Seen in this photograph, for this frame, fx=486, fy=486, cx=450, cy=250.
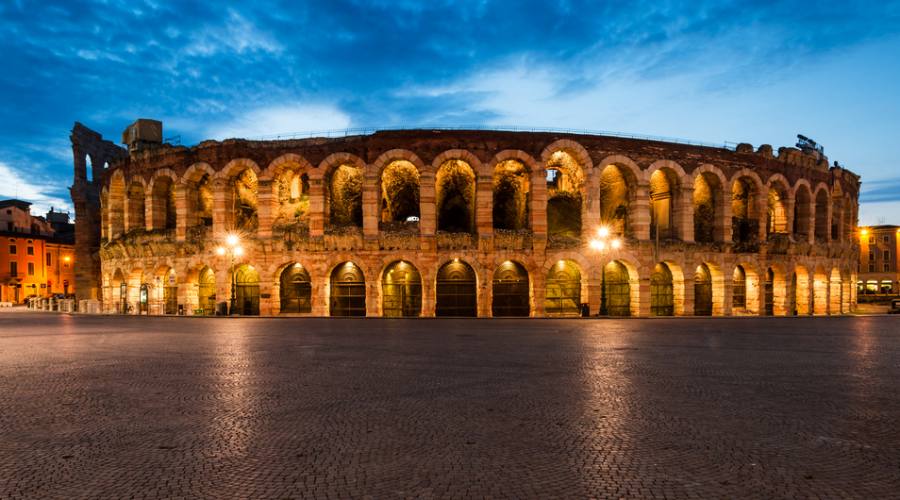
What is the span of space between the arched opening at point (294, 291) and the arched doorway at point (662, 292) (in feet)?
72.5

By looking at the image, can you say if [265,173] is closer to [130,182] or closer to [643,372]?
[130,182]

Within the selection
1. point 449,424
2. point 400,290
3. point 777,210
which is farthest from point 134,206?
point 777,210

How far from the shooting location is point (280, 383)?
9.26 meters

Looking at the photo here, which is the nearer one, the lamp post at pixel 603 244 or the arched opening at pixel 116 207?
the lamp post at pixel 603 244

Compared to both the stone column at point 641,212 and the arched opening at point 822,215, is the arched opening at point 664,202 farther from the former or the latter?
the arched opening at point 822,215

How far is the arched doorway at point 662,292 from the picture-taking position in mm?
31406

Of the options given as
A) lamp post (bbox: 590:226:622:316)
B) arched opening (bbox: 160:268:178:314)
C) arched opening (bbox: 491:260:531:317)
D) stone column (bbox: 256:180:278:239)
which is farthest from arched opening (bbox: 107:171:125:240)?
lamp post (bbox: 590:226:622:316)

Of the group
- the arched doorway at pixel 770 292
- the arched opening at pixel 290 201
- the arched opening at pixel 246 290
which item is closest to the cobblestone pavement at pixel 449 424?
the arched opening at pixel 246 290

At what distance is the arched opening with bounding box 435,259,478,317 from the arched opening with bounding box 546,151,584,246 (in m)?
5.73

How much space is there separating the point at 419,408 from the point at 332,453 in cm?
216

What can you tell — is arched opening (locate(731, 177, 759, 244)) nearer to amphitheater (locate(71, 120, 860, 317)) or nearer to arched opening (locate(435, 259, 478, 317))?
amphitheater (locate(71, 120, 860, 317))

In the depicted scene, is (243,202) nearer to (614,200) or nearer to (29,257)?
(614,200)

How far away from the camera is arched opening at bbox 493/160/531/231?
32562 millimetres

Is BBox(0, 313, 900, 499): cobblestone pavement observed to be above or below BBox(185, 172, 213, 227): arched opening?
below
